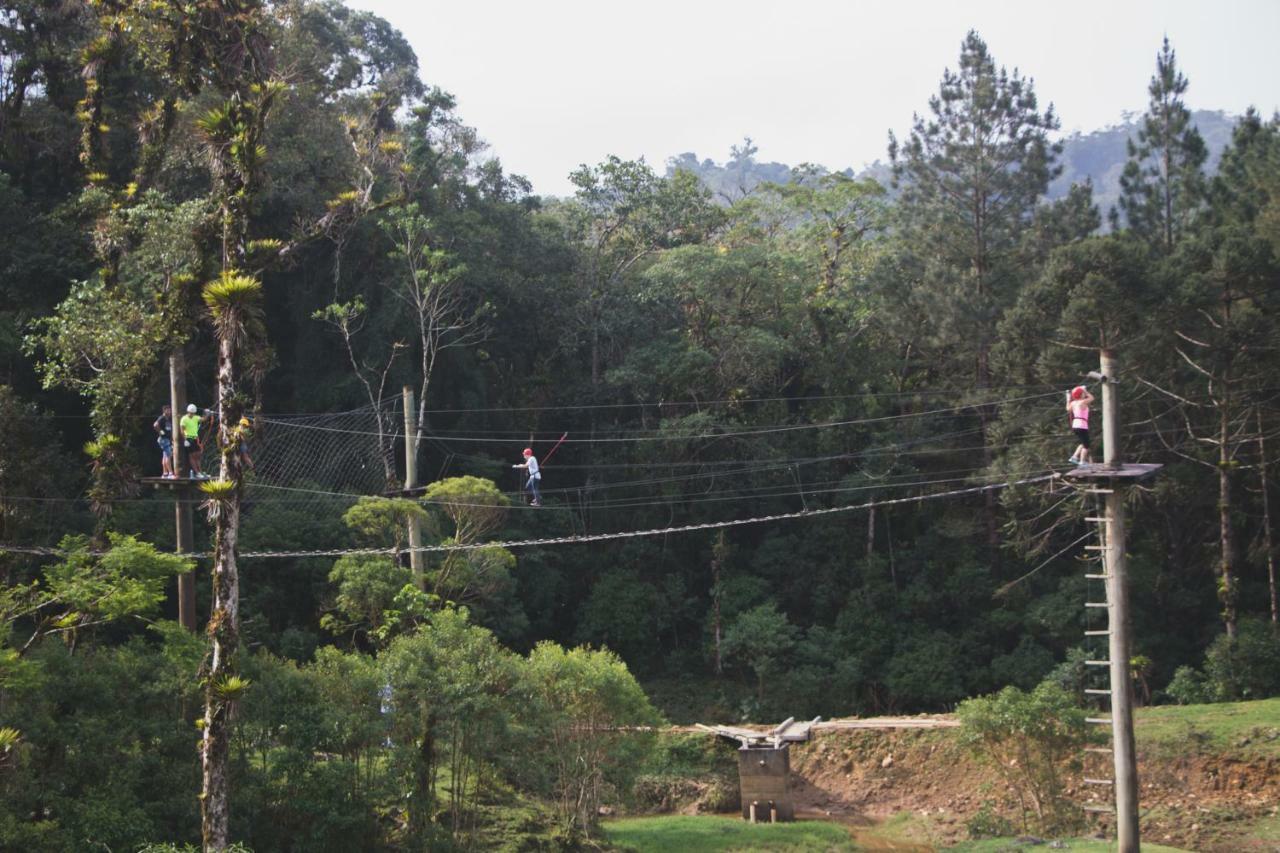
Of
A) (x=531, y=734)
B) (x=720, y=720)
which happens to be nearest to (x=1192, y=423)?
(x=720, y=720)

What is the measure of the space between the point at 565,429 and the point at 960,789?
15951 millimetres

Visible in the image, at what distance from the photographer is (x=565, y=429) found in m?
35.6

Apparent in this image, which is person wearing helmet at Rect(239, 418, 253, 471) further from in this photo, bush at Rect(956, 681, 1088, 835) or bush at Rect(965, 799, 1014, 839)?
bush at Rect(965, 799, 1014, 839)

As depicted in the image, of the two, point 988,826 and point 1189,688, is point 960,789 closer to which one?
point 988,826

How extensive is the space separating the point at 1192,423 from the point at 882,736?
1020 centimetres

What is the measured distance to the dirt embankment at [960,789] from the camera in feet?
66.1

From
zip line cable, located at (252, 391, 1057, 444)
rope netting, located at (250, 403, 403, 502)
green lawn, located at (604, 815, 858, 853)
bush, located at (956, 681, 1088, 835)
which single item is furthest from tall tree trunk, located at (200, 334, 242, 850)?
zip line cable, located at (252, 391, 1057, 444)

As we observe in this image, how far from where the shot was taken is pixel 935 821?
22531mm

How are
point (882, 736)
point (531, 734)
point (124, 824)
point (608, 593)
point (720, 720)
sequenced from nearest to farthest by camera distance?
point (124, 824) < point (531, 734) < point (882, 736) < point (720, 720) < point (608, 593)

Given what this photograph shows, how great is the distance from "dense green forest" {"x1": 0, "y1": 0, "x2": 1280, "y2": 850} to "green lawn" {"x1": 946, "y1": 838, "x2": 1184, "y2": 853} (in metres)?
5.28

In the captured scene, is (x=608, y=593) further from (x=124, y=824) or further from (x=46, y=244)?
(x=124, y=824)

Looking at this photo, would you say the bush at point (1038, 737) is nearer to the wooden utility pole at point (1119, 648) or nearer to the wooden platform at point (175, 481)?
the wooden utility pole at point (1119, 648)

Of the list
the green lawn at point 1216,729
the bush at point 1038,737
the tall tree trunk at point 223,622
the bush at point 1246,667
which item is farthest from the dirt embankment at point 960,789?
the tall tree trunk at point 223,622

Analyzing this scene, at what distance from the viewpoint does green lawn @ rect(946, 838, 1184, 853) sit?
17250 mm
